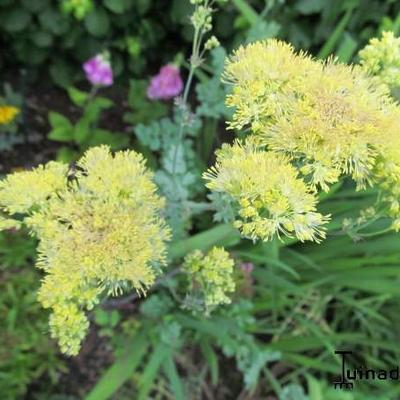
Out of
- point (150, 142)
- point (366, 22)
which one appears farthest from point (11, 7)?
point (366, 22)

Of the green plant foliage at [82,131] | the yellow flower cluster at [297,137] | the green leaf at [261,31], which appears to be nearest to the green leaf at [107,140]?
the green plant foliage at [82,131]

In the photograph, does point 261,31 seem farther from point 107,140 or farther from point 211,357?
point 211,357

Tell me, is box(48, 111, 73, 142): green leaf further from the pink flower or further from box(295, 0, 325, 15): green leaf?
box(295, 0, 325, 15): green leaf

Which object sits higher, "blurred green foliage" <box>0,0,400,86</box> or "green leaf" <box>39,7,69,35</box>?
"blurred green foliage" <box>0,0,400,86</box>

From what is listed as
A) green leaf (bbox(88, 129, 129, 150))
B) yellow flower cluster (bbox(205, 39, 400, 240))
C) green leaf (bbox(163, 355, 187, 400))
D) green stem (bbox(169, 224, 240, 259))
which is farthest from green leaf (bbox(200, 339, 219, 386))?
yellow flower cluster (bbox(205, 39, 400, 240))

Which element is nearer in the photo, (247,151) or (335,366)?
(247,151)

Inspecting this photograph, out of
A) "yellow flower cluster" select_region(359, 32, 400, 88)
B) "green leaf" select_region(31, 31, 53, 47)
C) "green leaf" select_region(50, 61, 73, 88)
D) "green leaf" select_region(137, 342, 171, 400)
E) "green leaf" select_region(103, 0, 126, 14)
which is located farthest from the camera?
"green leaf" select_region(50, 61, 73, 88)

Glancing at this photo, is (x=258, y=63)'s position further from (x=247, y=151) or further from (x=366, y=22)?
(x=366, y=22)

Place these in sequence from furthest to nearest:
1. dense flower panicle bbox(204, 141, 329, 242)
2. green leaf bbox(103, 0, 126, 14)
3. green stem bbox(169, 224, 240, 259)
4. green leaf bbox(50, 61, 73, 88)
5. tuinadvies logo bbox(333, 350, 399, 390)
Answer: green leaf bbox(50, 61, 73, 88)
green leaf bbox(103, 0, 126, 14)
tuinadvies logo bbox(333, 350, 399, 390)
green stem bbox(169, 224, 240, 259)
dense flower panicle bbox(204, 141, 329, 242)
